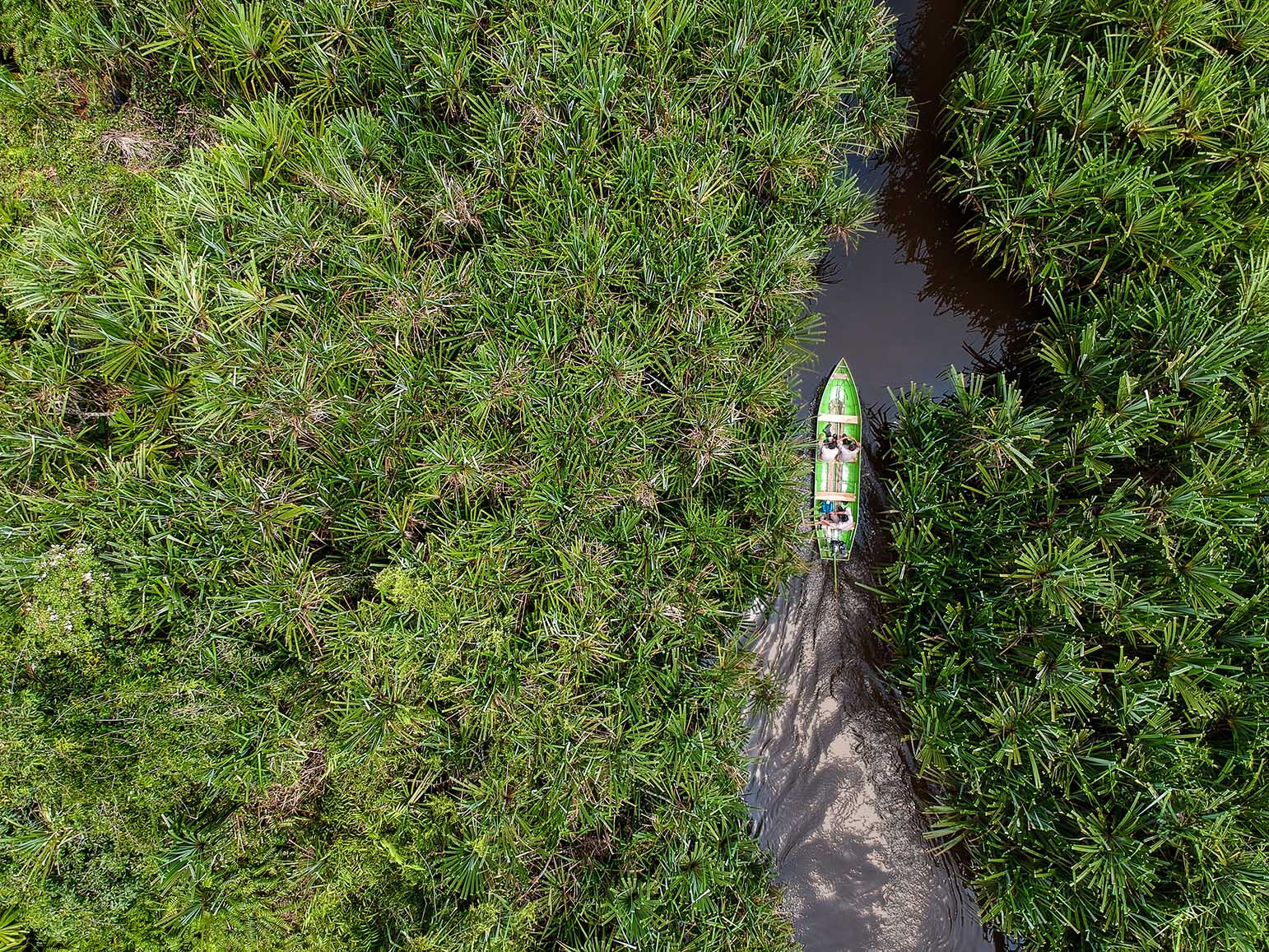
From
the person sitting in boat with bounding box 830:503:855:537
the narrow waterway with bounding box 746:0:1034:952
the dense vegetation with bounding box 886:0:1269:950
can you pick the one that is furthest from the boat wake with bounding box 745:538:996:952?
the dense vegetation with bounding box 886:0:1269:950

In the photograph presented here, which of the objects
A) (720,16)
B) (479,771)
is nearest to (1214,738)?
(479,771)

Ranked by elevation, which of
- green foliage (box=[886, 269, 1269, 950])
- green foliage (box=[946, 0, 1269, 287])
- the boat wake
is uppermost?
green foliage (box=[946, 0, 1269, 287])

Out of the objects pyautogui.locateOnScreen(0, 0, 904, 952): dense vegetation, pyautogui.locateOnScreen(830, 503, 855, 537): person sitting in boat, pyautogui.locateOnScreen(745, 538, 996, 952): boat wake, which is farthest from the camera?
pyautogui.locateOnScreen(830, 503, 855, 537): person sitting in boat

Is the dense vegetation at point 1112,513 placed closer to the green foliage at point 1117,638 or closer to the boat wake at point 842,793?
the green foliage at point 1117,638

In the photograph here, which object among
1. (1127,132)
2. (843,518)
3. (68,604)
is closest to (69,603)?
(68,604)

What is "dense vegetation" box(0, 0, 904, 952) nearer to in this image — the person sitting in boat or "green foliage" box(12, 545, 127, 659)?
"green foliage" box(12, 545, 127, 659)

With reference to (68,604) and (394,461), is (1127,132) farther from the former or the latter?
(68,604)

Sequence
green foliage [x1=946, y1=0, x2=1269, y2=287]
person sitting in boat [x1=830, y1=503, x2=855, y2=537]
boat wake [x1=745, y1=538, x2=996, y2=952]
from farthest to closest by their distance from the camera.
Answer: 1. person sitting in boat [x1=830, y1=503, x2=855, y2=537]
2. boat wake [x1=745, y1=538, x2=996, y2=952]
3. green foliage [x1=946, y1=0, x2=1269, y2=287]
